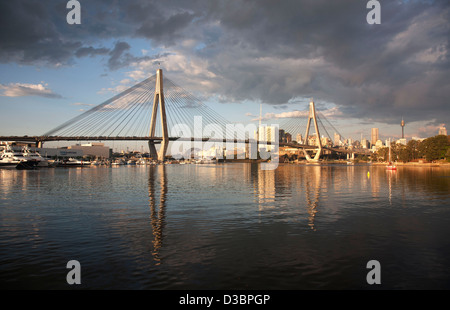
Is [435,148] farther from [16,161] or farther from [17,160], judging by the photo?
[16,161]

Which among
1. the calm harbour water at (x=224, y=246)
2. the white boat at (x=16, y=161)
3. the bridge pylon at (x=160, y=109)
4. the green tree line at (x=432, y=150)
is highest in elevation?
the bridge pylon at (x=160, y=109)

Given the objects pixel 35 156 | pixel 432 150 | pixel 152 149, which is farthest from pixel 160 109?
pixel 432 150

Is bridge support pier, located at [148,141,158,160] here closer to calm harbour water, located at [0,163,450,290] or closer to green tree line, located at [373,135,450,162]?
calm harbour water, located at [0,163,450,290]

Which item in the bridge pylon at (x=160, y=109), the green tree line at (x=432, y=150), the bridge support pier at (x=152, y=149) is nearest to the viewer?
the bridge pylon at (x=160, y=109)

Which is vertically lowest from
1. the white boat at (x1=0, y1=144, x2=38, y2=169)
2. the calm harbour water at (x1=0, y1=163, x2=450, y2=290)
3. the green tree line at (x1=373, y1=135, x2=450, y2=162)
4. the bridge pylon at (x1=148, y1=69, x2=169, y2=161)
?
the calm harbour water at (x1=0, y1=163, x2=450, y2=290)

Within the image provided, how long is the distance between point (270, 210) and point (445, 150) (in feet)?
450

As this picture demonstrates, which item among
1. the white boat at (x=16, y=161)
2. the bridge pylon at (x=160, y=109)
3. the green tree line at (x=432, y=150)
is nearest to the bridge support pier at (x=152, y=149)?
the bridge pylon at (x=160, y=109)

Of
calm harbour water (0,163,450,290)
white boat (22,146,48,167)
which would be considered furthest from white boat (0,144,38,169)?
calm harbour water (0,163,450,290)

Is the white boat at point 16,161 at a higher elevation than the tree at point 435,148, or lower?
lower

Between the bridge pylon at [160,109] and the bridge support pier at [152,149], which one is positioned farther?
the bridge support pier at [152,149]

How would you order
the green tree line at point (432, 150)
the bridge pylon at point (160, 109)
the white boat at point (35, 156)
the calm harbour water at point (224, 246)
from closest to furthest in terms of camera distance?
the calm harbour water at point (224, 246), the white boat at point (35, 156), the bridge pylon at point (160, 109), the green tree line at point (432, 150)

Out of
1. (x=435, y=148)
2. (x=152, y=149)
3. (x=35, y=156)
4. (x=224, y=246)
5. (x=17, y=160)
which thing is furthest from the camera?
(x=435, y=148)

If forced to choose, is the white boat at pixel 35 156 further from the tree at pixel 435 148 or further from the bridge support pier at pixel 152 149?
the tree at pixel 435 148

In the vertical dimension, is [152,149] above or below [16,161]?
above
